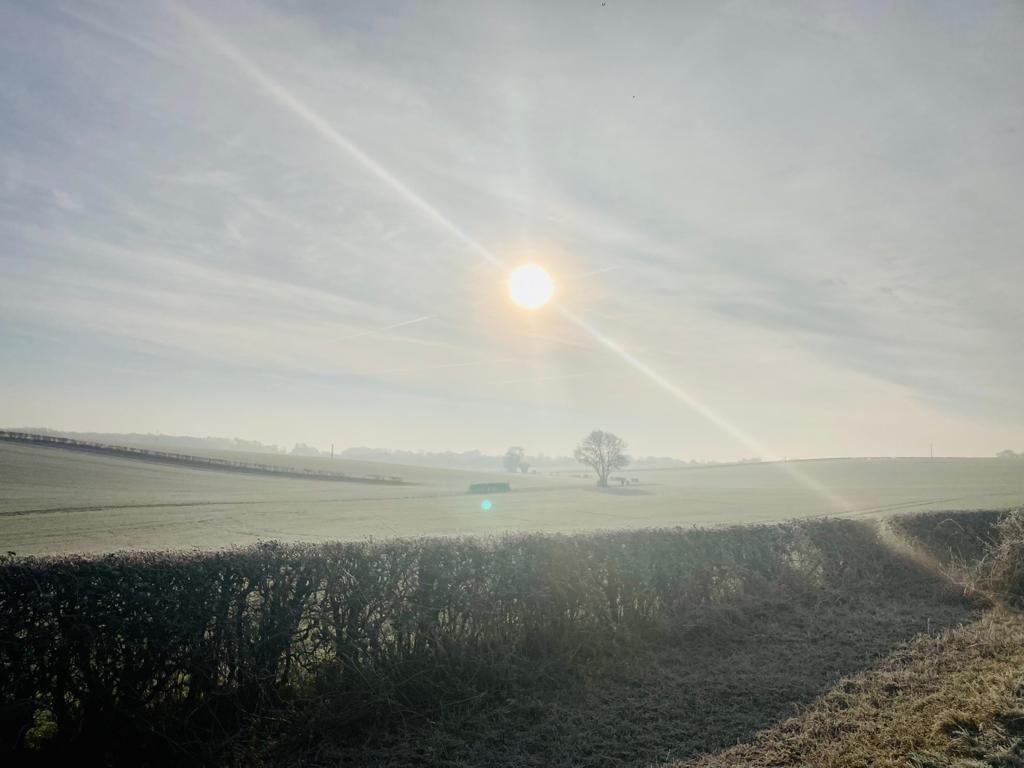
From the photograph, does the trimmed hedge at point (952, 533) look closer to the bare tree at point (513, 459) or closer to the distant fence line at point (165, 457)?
the distant fence line at point (165, 457)

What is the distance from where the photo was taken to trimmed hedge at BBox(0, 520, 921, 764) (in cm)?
507

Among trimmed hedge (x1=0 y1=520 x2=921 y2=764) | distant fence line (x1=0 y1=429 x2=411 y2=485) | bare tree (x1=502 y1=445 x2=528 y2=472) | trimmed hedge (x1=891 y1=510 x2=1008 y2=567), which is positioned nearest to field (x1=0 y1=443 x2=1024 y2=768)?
trimmed hedge (x1=0 y1=520 x2=921 y2=764)

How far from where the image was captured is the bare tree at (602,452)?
89.1 meters

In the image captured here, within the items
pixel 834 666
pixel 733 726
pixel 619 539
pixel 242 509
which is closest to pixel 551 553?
pixel 619 539

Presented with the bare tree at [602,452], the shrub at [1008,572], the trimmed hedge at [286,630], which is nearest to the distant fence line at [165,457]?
the bare tree at [602,452]

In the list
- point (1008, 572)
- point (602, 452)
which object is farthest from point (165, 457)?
point (1008, 572)

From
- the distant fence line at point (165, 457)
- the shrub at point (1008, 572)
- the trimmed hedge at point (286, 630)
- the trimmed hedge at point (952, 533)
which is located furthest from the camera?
the distant fence line at point (165, 457)

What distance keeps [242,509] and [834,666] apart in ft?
130

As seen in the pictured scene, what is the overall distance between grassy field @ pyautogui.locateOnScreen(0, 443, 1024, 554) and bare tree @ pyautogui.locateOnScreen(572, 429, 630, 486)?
353 inches

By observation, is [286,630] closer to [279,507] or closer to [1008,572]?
[1008,572]

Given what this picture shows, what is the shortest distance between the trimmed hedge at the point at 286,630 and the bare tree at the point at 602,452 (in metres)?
81.6

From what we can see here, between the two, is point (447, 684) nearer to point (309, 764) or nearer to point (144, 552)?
point (309, 764)

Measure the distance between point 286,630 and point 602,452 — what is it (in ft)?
281

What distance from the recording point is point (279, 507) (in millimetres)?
43125
